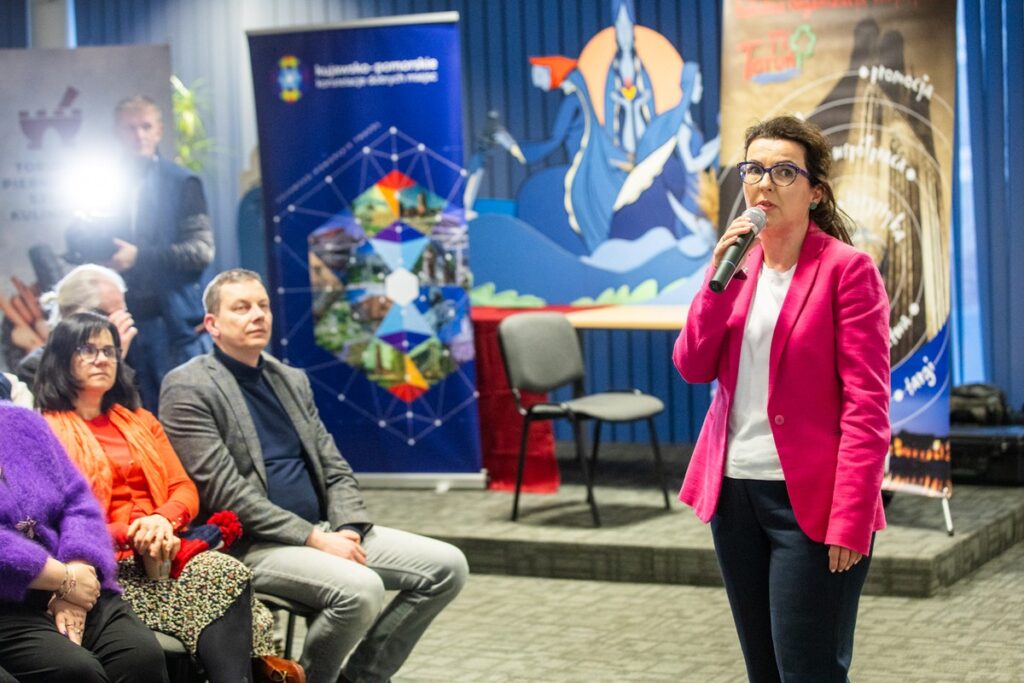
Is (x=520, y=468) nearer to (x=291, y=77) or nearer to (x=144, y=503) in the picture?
(x=291, y=77)

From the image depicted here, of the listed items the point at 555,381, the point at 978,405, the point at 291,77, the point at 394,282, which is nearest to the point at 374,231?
the point at 394,282

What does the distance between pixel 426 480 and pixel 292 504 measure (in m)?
2.66

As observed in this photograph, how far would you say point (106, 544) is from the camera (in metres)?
3.08

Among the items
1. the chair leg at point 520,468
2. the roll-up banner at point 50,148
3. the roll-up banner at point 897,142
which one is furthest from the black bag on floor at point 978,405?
the roll-up banner at point 50,148

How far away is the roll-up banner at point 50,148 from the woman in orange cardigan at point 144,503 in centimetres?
298

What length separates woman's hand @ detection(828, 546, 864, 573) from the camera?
7.38ft

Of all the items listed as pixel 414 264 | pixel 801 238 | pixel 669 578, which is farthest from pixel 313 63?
pixel 801 238

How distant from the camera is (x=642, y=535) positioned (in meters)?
5.28

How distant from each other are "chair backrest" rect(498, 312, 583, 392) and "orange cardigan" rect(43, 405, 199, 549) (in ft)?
7.91

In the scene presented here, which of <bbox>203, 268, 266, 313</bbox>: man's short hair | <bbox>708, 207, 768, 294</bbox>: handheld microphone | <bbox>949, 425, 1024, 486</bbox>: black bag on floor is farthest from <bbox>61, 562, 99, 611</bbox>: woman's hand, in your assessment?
<bbox>949, 425, 1024, 486</bbox>: black bag on floor

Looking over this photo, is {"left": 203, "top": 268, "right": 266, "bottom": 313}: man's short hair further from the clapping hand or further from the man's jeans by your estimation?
the clapping hand

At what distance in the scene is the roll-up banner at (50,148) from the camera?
20.5ft

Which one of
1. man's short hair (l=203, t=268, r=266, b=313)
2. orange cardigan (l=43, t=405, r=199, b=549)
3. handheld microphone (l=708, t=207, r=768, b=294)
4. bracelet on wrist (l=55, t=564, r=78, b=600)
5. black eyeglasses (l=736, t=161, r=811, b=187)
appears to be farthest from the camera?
man's short hair (l=203, t=268, r=266, b=313)

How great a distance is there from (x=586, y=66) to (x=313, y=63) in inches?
70.4
